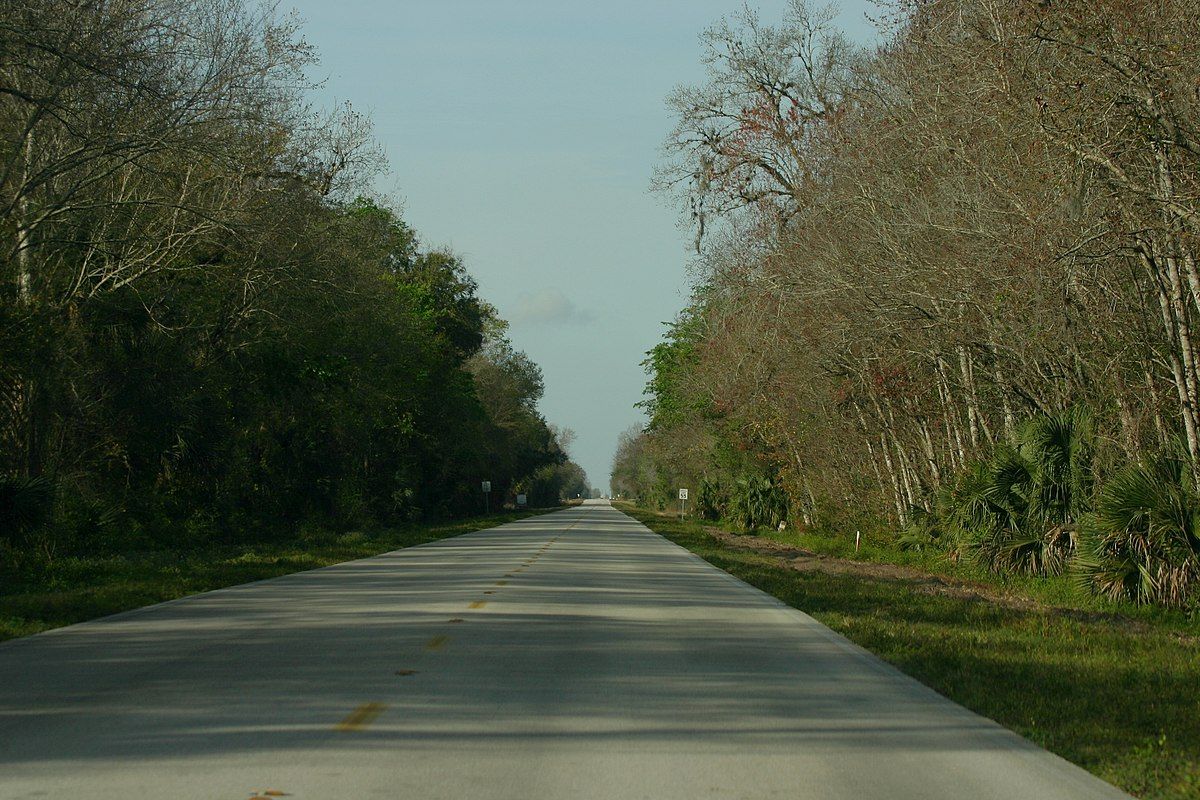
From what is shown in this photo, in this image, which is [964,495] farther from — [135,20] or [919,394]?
[135,20]

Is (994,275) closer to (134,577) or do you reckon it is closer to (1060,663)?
(1060,663)

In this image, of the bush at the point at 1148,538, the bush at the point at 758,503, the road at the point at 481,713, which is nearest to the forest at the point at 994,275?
the bush at the point at 1148,538

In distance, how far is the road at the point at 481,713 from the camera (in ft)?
22.8

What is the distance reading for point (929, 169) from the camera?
80.0ft

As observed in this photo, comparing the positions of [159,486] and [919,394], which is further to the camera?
[159,486]

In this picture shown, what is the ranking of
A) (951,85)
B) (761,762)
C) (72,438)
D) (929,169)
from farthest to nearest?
(72,438) → (929,169) → (951,85) → (761,762)

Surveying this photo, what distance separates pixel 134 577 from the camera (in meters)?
21.2

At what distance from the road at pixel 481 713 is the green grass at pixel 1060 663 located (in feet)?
1.19

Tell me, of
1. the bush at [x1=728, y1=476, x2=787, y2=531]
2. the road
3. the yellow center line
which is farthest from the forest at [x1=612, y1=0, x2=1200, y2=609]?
the bush at [x1=728, y1=476, x2=787, y2=531]

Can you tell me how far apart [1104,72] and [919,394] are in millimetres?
15758

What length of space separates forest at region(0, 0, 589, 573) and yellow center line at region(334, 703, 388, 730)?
36.7ft

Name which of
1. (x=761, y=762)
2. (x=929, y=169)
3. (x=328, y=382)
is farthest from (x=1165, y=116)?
(x=328, y=382)

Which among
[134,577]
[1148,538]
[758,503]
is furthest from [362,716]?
[758,503]

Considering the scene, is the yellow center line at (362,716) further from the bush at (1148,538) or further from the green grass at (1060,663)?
the bush at (1148,538)
